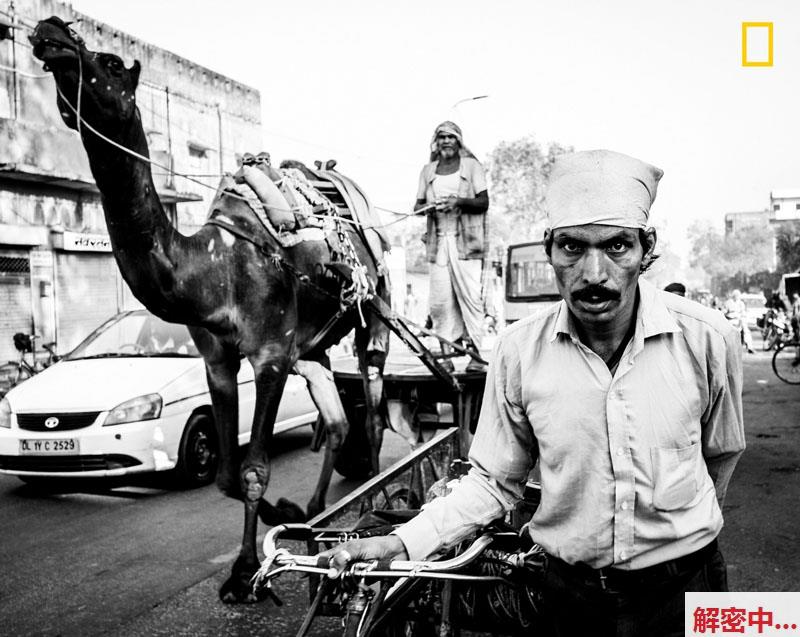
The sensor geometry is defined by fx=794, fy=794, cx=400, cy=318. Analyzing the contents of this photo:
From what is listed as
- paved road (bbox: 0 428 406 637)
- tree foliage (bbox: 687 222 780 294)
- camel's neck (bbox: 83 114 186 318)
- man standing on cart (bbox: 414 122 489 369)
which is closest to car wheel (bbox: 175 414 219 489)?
paved road (bbox: 0 428 406 637)

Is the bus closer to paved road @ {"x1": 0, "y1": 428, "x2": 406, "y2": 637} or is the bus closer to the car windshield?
the car windshield

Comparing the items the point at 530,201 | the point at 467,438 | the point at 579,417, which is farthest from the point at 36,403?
the point at 530,201

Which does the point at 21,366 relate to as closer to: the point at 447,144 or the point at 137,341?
the point at 137,341

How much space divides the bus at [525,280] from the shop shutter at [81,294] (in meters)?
9.56

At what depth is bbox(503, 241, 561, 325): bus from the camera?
18.3m

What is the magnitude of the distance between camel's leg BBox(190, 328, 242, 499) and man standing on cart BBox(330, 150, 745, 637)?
311 cm

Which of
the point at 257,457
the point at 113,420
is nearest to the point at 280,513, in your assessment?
the point at 257,457

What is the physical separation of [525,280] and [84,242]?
33.5ft

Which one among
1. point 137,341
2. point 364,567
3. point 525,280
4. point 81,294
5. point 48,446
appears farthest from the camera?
point 525,280

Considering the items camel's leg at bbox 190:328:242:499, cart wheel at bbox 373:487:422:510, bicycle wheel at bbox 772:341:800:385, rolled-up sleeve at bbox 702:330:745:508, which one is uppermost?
rolled-up sleeve at bbox 702:330:745:508

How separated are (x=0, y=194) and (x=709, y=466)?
16.9 metres

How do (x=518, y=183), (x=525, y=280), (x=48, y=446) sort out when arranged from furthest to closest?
(x=518, y=183)
(x=525, y=280)
(x=48, y=446)

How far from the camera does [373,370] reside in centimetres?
670

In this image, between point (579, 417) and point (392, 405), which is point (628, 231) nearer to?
point (579, 417)
